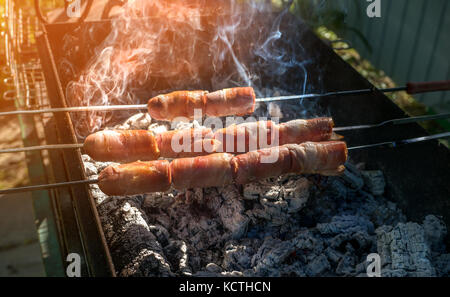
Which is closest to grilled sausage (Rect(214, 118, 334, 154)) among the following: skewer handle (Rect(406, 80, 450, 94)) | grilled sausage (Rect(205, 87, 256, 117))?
grilled sausage (Rect(205, 87, 256, 117))

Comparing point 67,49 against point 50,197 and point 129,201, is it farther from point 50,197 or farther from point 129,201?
Result: point 129,201

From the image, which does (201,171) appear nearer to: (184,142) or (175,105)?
(184,142)

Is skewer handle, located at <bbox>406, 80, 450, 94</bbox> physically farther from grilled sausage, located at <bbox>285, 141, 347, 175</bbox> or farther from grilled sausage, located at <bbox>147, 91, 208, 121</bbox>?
grilled sausage, located at <bbox>147, 91, 208, 121</bbox>

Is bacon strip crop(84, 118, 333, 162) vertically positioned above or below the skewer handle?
below
